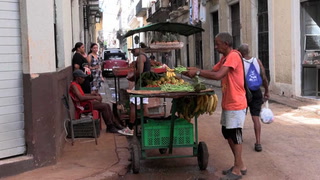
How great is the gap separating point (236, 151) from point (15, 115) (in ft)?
9.78

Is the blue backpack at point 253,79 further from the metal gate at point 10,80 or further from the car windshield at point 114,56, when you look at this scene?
the car windshield at point 114,56

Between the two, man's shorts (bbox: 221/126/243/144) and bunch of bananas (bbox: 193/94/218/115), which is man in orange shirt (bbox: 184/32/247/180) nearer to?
man's shorts (bbox: 221/126/243/144)

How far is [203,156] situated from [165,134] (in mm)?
595

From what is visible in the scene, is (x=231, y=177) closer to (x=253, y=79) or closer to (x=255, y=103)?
(x=255, y=103)

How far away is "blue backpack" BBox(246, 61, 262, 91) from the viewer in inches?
246

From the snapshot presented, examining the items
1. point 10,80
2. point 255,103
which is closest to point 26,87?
point 10,80

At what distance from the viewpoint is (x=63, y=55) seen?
7.39 m

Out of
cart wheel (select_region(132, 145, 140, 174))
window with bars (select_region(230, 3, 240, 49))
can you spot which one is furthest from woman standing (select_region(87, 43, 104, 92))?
window with bars (select_region(230, 3, 240, 49))

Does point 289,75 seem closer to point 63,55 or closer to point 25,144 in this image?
point 63,55

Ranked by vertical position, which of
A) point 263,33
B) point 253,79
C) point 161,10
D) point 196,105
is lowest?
point 196,105

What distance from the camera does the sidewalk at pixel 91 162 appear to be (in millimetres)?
5211

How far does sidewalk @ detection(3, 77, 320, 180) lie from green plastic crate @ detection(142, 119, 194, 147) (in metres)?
0.63

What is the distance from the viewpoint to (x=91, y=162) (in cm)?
584

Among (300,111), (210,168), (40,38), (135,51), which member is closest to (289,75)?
(300,111)
